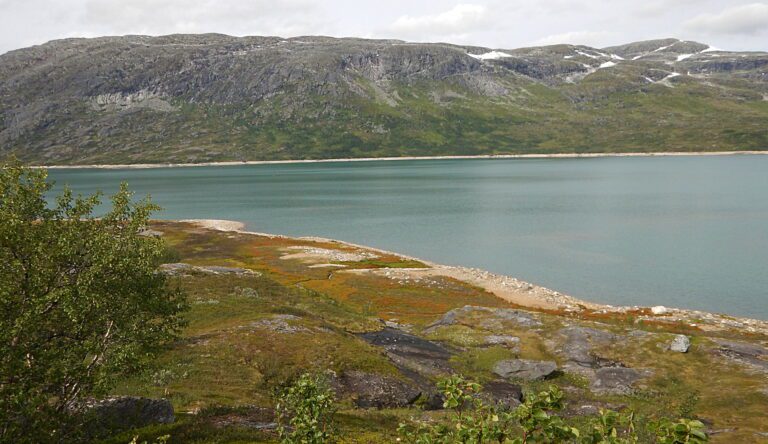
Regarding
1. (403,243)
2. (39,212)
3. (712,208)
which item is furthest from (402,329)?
(712,208)

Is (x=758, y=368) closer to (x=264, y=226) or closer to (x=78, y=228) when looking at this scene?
(x=78, y=228)

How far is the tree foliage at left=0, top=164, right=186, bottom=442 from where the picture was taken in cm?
1477

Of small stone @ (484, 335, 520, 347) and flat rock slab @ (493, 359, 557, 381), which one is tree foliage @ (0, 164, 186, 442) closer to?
flat rock slab @ (493, 359, 557, 381)

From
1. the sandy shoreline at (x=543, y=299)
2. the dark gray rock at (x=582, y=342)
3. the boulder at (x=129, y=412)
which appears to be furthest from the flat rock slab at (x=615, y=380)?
the boulder at (x=129, y=412)

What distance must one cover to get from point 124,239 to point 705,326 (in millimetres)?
68138

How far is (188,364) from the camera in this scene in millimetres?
33875

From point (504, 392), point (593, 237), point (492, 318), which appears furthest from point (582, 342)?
point (593, 237)

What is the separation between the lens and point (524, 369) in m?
44.0

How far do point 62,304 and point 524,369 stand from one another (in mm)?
37950

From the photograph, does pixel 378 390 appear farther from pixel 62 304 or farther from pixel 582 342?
pixel 582 342

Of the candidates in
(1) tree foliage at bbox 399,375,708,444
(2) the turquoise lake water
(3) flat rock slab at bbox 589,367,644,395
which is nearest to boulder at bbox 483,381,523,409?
(3) flat rock slab at bbox 589,367,644,395

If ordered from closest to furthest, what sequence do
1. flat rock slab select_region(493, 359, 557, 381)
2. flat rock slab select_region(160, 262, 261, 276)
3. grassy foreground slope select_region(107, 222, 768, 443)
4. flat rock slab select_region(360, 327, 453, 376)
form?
grassy foreground slope select_region(107, 222, 768, 443) → flat rock slab select_region(360, 327, 453, 376) → flat rock slab select_region(493, 359, 557, 381) → flat rock slab select_region(160, 262, 261, 276)

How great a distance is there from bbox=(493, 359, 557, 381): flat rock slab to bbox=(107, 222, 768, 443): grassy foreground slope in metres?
0.82

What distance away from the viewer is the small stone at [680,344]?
47.8 metres
